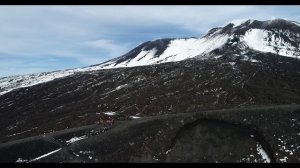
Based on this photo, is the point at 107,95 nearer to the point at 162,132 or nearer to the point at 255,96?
the point at 255,96

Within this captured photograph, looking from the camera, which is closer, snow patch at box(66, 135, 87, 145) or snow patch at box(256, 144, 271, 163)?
snow patch at box(256, 144, 271, 163)

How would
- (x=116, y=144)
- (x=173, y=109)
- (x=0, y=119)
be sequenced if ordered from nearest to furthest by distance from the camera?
(x=116, y=144) < (x=173, y=109) < (x=0, y=119)

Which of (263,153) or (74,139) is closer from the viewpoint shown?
(263,153)

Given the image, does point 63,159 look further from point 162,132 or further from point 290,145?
point 290,145

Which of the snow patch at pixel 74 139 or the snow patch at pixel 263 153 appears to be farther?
the snow patch at pixel 74 139

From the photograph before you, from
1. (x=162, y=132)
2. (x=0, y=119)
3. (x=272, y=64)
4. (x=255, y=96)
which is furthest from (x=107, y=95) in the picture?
(x=162, y=132)

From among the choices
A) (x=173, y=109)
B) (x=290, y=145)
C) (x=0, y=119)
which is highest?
(x=290, y=145)

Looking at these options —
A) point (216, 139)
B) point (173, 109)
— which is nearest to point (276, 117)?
point (216, 139)

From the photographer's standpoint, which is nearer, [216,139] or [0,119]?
[216,139]

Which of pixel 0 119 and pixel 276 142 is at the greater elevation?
pixel 276 142
